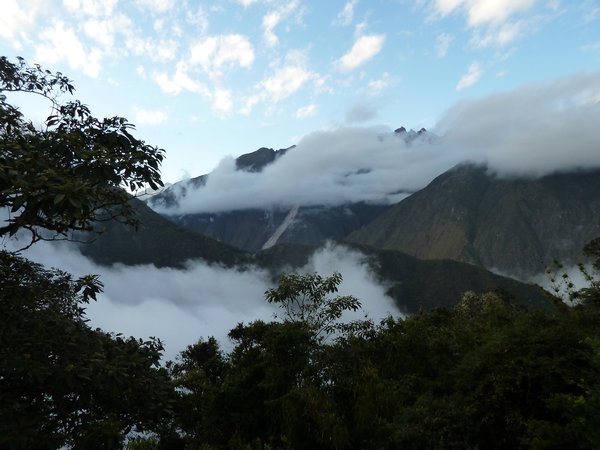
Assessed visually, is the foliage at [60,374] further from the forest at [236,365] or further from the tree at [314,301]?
the tree at [314,301]

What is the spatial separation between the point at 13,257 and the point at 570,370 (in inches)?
474

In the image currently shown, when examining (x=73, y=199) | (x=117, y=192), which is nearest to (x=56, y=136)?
(x=117, y=192)

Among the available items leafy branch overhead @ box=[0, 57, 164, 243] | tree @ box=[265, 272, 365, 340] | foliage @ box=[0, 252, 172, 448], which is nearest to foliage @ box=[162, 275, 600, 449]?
tree @ box=[265, 272, 365, 340]

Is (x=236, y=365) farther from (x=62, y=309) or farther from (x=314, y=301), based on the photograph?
(x=62, y=309)

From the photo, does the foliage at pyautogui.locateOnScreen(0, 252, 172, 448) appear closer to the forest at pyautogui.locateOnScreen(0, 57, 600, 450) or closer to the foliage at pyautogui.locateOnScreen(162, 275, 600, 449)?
the forest at pyautogui.locateOnScreen(0, 57, 600, 450)

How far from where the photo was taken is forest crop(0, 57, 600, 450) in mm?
5984

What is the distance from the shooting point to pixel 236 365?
19359mm

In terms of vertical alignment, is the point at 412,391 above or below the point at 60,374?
below

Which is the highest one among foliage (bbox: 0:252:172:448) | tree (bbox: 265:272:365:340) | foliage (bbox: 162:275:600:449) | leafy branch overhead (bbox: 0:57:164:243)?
leafy branch overhead (bbox: 0:57:164:243)

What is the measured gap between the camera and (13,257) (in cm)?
726

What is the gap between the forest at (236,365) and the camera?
598cm

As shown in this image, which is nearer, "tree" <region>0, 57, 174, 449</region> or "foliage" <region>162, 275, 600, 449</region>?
"tree" <region>0, 57, 174, 449</region>

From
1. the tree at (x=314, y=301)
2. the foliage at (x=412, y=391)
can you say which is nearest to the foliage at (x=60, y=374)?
the foliage at (x=412, y=391)

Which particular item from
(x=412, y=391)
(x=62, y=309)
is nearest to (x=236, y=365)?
(x=412, y=391)
